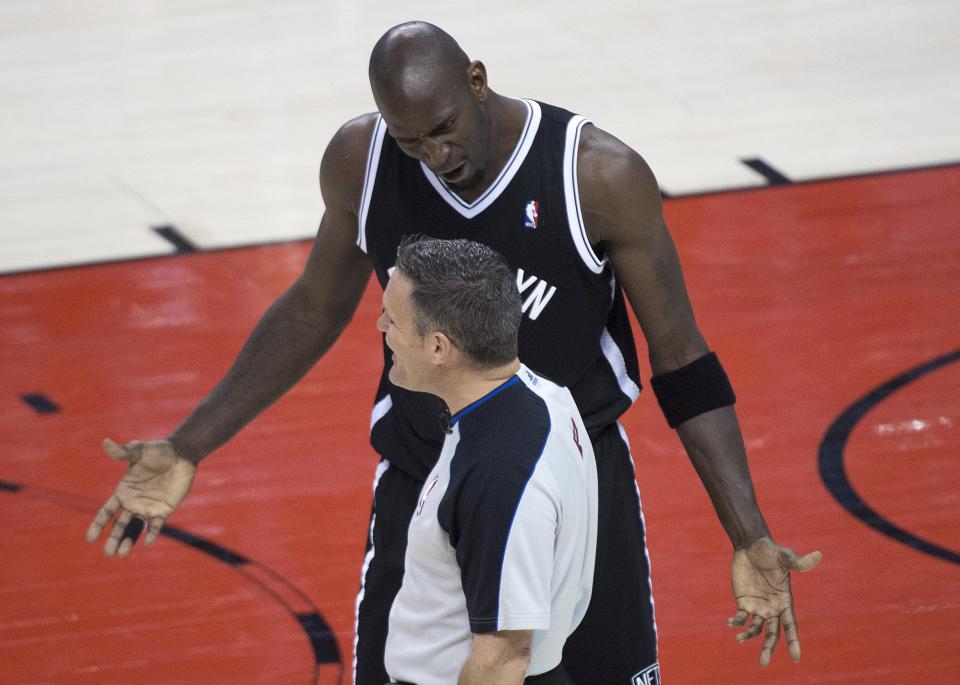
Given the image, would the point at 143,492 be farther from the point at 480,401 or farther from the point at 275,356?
the point at 480,401

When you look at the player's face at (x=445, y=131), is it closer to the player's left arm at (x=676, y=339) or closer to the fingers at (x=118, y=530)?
the player's left arm at (x=676, y=339)

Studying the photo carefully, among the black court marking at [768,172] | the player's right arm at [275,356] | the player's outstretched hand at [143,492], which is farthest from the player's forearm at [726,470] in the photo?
the black court marking at [768,172]

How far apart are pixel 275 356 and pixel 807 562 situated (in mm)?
1235

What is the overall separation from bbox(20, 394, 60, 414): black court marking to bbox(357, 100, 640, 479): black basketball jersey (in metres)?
2.91

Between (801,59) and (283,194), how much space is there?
11.1 ft

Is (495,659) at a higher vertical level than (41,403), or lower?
higher

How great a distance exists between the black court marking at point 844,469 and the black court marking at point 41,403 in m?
2.80

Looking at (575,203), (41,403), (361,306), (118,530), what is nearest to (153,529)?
(118,530)

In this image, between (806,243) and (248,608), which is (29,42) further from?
(248,608)

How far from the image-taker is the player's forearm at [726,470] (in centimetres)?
291

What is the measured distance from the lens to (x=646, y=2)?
10500 millimetres

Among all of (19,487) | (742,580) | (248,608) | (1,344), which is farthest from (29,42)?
(742,580)

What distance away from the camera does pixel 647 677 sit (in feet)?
9.73

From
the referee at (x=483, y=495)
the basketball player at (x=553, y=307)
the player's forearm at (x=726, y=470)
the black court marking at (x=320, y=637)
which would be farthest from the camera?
the black court marking at (x=320, y=637)
